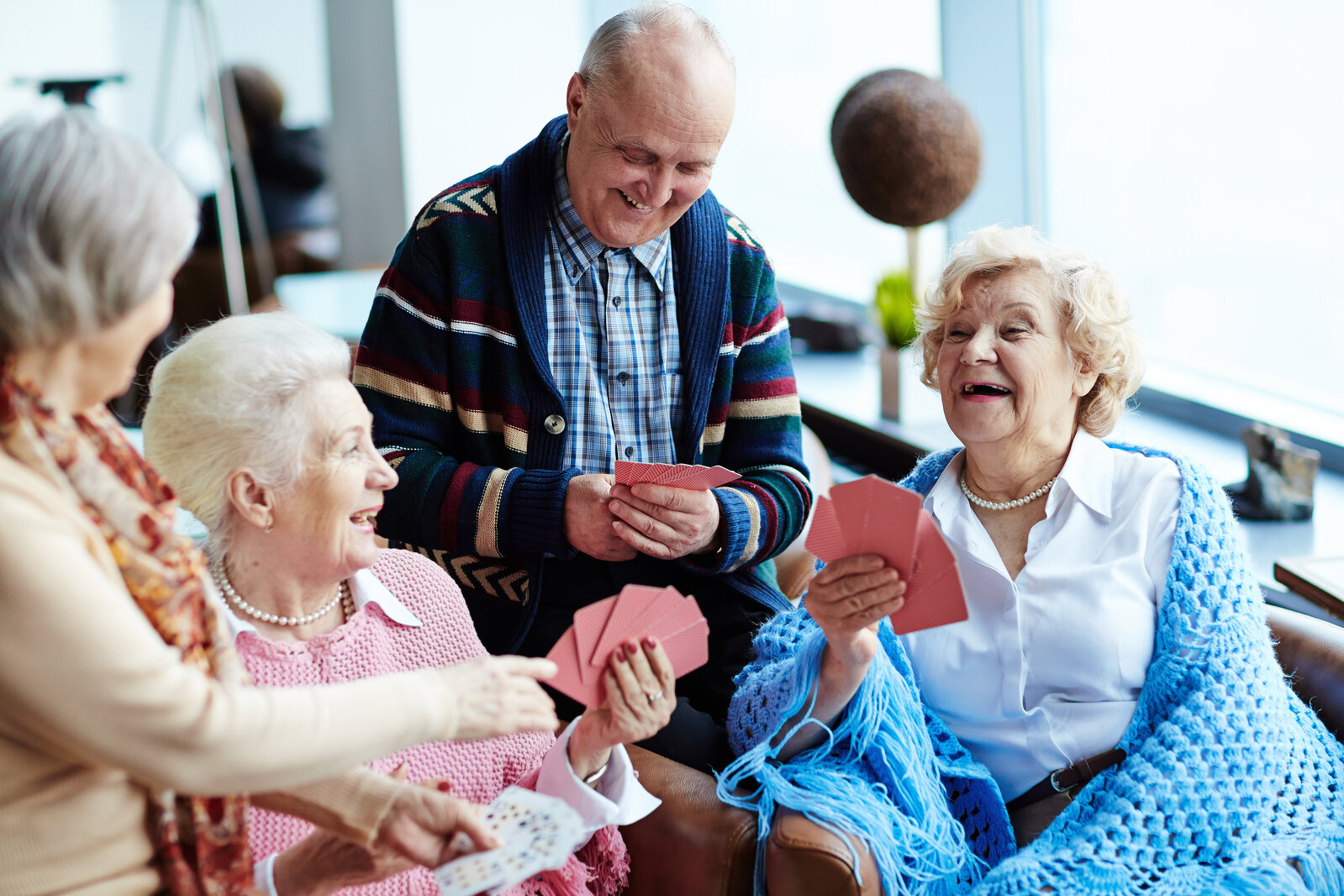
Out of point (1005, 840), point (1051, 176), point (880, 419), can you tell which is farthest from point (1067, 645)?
point (1051, 176)

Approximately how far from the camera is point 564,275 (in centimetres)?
220

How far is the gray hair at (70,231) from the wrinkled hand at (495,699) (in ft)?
1.53

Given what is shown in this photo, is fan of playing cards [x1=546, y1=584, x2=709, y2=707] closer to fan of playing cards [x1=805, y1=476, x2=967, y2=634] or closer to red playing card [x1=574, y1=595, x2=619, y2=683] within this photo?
red playing card [x1=574, y1=595, x2=619, y2=683]

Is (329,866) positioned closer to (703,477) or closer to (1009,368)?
(703,477)

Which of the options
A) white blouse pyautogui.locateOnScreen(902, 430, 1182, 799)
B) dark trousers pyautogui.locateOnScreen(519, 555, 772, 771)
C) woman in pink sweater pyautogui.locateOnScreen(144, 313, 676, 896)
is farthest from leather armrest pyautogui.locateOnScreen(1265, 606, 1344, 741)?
woman in pink sweater pyautogui.locateOnScreen(144, 313, 676, 896)

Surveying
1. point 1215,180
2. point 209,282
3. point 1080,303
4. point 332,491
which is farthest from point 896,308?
point 209,282

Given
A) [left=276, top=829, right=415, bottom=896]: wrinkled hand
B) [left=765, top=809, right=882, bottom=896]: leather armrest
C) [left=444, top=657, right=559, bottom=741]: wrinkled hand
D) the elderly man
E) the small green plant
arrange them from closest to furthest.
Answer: [left=444, top=657, right=559, bottom=741]: wrinkled hand < [left=276, top=829, right=415, bottom=896]: wrinkled hand < [left=765, top=809, right=882, bottom=896]: leather armrest < the elderly man < the small green plant

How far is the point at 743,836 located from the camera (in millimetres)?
1804

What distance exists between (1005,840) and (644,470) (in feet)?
2.67

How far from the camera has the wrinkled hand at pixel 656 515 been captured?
1963 mm

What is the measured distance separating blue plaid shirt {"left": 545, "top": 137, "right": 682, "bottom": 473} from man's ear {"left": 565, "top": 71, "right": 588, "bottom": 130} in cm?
11

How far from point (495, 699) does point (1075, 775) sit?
3.52 feet

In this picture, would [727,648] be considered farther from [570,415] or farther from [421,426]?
[421,426]

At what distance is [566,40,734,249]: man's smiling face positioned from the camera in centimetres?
196
